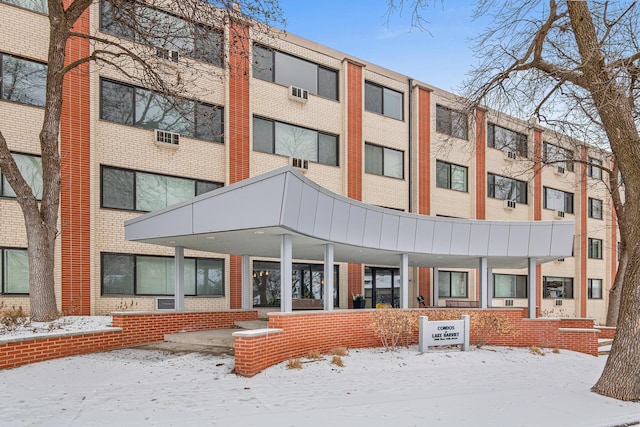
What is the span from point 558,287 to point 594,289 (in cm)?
480

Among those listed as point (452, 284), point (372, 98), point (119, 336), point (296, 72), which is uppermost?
point (296, 72)

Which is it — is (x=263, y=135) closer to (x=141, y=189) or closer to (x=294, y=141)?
(x=294, y=141)

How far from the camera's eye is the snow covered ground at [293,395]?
7.51 meters

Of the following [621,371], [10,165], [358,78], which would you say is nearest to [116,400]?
[10,165]

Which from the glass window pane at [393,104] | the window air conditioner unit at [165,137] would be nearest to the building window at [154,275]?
the window air conditioner unit at [165,137]

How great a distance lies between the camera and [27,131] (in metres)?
16.2

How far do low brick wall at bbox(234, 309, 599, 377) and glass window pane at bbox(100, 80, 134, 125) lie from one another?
1036cm

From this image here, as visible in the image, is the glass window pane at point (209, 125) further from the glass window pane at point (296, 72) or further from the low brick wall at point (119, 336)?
the low brick wall at point (119, 336)

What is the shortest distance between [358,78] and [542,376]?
16.8m

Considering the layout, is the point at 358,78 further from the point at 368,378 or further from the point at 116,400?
the point at 116,400

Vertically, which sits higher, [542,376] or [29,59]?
[29,59]

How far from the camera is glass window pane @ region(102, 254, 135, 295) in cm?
1747

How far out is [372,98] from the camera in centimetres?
2598

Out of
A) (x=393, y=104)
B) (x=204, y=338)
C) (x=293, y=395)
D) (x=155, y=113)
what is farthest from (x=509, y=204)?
(x=293, y=395)
